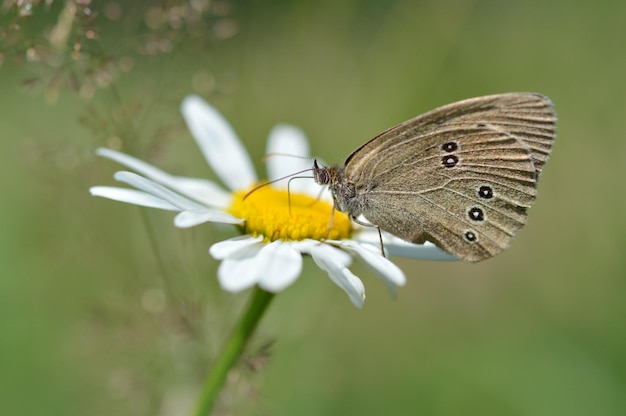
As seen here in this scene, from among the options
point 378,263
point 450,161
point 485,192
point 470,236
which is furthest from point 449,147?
point 378,263

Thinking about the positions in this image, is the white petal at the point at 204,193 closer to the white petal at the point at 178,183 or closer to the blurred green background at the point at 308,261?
the white petal at the point at 178,183

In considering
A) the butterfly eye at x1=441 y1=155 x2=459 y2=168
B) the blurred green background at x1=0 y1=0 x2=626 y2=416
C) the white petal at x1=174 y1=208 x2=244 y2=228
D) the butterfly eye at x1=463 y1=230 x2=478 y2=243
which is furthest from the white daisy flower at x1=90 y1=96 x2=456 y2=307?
the butterfly eye at x1=441 y1=155 x2=459 y2=168

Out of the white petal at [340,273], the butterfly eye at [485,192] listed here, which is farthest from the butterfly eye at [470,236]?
the white petal at [340,273]

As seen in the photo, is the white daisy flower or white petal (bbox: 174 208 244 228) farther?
white petal (bbox: 174 208 244 228)

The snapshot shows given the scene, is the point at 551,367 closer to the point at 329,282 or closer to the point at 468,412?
the point at 468,412

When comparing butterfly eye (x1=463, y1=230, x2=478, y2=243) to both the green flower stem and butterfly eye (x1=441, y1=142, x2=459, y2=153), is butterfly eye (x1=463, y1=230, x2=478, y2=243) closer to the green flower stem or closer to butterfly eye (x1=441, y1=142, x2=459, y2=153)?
butterfly eye (x1=441, y1=142, x2=459, y2=153)

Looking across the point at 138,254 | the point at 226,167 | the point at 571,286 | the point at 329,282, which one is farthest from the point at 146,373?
the point at 571,286
